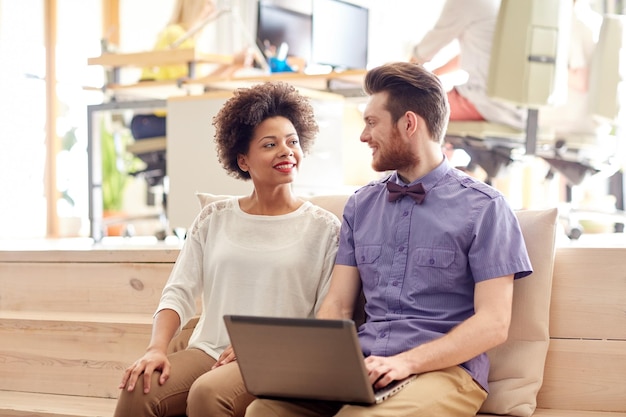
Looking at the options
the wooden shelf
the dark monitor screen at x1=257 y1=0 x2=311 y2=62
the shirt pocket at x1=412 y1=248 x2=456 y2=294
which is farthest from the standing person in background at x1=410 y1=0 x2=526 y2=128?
the shirt pocket at x1=412 y1=248 x2=456 y2=294

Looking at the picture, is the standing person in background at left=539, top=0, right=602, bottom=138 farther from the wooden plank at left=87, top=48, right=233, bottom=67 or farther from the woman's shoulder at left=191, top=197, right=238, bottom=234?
the woman's shoulder at left=191, top=197, right=238, bottom=234

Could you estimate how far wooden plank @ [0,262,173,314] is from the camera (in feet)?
9.25

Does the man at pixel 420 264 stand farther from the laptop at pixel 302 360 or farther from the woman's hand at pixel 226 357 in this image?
the woman's hand at pixel 226 357

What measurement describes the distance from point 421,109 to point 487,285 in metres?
0.41

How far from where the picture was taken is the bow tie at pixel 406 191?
1892mm

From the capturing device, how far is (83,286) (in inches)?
117

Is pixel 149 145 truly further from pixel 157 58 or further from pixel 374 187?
pixel 374 187

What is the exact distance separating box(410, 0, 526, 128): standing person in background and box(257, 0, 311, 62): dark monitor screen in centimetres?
91

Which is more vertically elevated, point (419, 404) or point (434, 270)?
point (434, 270)

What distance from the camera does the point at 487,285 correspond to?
1.76 m

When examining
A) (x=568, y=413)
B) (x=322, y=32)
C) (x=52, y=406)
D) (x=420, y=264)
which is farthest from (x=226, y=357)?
(x=322, y=32)

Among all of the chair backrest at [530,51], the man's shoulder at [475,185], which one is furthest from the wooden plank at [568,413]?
the chair backrest at [530,51]

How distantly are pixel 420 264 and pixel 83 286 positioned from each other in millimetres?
1509

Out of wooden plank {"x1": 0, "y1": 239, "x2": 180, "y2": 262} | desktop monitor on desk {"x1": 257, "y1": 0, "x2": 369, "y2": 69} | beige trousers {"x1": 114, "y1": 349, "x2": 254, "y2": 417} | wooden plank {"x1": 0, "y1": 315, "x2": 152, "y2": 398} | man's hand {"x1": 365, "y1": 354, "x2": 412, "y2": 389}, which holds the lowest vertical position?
wooden plank {"x1": 0, "y1": 315, "x2": 152, "y2": 398}
